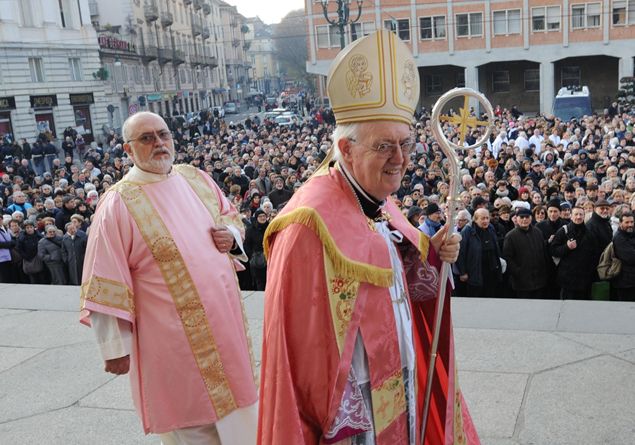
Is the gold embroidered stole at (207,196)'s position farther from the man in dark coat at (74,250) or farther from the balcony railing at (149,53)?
the balcony railing at (149,53)

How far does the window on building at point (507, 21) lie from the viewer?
135 ft

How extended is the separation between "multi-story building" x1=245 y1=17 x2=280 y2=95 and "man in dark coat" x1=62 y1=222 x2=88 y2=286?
98.5 m

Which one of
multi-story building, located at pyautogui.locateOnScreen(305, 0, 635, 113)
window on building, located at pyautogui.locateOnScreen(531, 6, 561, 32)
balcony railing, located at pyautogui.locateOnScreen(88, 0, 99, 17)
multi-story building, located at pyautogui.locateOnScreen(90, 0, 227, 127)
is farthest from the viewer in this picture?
balcony railing, located at pyautogui.locateOnScreen(88, 0, 99, 17)

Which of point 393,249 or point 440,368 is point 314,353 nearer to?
point 393,249

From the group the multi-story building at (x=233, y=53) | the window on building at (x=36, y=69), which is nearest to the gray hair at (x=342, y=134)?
the window on building at (x=36, y=69)

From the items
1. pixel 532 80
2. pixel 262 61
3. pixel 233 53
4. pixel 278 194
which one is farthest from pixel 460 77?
pixel 262 61

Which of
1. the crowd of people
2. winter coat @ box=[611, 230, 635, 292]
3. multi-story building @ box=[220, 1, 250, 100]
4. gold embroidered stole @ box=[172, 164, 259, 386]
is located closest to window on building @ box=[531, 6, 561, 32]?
the crowd of people

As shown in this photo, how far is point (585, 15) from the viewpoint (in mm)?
39812

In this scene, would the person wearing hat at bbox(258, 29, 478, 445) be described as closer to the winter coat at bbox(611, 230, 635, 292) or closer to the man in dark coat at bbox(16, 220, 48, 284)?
the winter coat at bbox(611, 230, 635, 292)

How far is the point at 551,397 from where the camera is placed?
4.21 m

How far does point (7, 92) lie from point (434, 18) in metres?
25.1

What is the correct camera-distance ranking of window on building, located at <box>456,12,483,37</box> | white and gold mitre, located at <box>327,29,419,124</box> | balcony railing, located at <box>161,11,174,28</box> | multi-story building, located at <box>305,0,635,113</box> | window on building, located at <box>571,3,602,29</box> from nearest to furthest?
white and gold mitre, located at <box>327,29,419,124</box> → window on building, located at <box>571,3,602,29</box> → multi-story building, located at <box>305,0,635,113</box> → window on building, located at <box>456,12,483,37</box> → balcony railing, located at <box>161,11,174,28</box>

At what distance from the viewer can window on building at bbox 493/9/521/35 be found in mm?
41062

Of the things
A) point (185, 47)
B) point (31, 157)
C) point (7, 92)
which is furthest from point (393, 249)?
point (185, 47)
